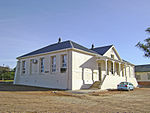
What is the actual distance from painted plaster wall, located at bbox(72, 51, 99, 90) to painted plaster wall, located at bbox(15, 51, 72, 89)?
2.13ft

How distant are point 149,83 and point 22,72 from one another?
2788 cm

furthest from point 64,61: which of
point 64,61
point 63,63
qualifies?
point 63,63

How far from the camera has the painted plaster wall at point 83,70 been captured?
55.1 feet

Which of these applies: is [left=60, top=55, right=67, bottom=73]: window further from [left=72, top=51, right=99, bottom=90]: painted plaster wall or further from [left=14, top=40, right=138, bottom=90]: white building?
[left=72, top=51, right=99, bottom=90]: painted plaster wall

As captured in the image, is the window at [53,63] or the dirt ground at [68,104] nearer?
the dirt ground at [68,104]

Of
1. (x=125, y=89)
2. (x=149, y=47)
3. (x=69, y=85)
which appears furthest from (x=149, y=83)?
(x=69, y=85)

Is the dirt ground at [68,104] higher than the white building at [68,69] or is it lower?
lower

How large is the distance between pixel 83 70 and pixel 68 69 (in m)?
2.29

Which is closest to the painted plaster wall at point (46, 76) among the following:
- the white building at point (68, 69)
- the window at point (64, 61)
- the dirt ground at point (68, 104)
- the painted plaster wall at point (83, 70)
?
the white building at point (68, 69)

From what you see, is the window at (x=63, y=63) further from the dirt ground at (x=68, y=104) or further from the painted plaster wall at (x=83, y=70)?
the dirt ground at (x=68, y=104)

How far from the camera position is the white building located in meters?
16.9

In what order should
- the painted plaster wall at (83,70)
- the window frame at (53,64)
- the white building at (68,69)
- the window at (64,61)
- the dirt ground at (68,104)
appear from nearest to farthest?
1. the dirt ground at (68,104)
2. the painted plaster wall at (83,70)
3. the white building at (68,69)
4. the window at (64,61)
5. the window frame at (53,64)

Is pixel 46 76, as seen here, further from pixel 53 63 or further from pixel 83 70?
pixel 83 70

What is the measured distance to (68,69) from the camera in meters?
16.8
